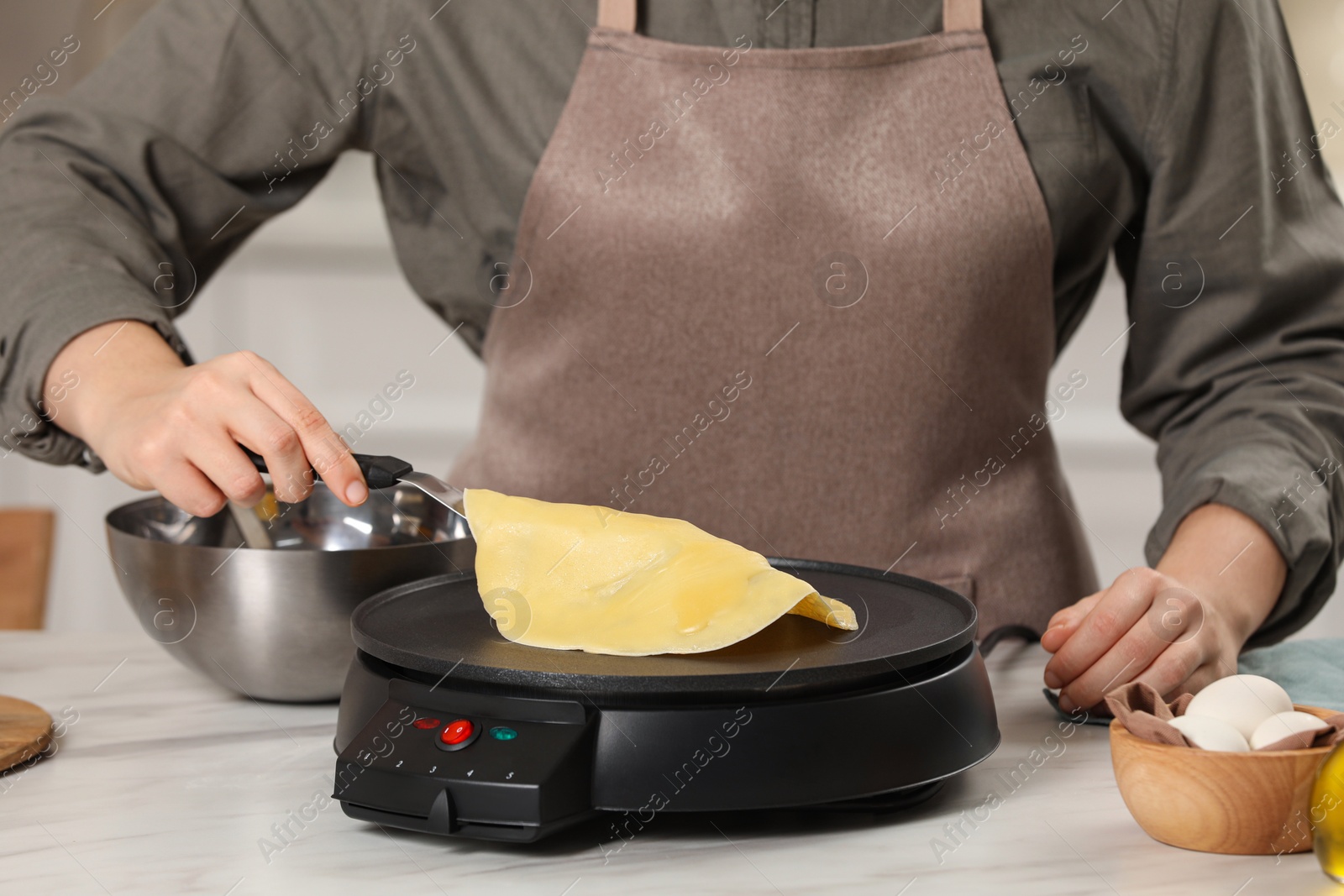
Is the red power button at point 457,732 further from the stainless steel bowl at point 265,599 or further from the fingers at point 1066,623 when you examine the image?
the fingers at point 1066,623

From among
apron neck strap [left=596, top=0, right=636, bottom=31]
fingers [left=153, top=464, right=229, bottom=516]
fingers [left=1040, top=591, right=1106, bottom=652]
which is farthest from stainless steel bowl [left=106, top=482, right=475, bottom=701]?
apron neck strap [left=596, top=0, right=636, bottom=31]

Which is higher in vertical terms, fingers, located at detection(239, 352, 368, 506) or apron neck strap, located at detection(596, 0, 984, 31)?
apron neck strap, located at detection(596, 0, 984, 31)

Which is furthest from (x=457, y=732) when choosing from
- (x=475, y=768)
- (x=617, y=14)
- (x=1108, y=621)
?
(x=617, y=14)

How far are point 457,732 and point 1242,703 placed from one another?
0.45 m

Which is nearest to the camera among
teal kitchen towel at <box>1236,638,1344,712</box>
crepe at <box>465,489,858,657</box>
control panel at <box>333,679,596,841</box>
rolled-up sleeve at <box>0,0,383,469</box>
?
control panel at <box>333,679,596,841</box>

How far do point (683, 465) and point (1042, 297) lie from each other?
16.0 inches

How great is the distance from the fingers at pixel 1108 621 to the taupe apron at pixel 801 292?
13.2 inches

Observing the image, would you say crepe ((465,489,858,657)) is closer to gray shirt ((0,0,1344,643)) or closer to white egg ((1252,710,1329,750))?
white egg ((1252,710,1329,750))

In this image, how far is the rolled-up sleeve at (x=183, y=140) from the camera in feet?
3.73

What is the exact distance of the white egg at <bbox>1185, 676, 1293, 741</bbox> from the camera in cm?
69

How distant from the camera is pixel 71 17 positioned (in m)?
2.53

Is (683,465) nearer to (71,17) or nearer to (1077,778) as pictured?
(1077,778)

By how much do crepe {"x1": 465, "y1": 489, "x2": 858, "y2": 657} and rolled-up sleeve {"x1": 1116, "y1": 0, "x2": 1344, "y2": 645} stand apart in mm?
561

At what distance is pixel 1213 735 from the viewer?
672 millimetres
